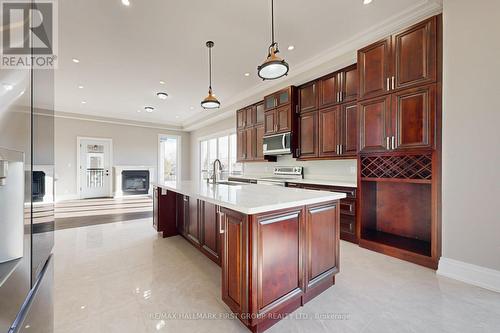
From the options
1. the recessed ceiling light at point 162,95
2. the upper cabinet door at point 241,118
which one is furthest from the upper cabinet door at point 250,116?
the recessed ceiling light at point 162,95

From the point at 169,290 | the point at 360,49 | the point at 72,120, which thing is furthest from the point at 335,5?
the point at 72,120

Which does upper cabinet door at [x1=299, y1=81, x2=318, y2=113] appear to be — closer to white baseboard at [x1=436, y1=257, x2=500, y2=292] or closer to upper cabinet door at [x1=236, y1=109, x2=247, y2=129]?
upper cabinet door at [x1=236, y1=109, x2=247, y2=129]

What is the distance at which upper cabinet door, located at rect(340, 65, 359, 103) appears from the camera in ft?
10.4

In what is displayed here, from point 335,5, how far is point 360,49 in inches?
28.4

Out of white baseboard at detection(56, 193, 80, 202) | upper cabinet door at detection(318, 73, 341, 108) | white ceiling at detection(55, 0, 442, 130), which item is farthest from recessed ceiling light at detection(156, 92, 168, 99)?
white baseboard at detection(56, 193, 80, 202)

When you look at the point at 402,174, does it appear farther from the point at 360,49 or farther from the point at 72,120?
the point at 72,120

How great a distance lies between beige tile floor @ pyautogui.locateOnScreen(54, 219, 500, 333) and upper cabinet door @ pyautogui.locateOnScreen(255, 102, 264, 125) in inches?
132

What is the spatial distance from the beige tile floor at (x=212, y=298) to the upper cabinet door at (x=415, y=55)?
214 centimetres

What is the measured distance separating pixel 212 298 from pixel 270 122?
11.7 ft

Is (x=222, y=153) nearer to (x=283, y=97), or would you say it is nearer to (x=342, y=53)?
(x=283, y=97)

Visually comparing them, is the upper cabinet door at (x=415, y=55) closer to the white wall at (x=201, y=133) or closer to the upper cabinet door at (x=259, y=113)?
the upper cabinet door at (x=259, y=113)

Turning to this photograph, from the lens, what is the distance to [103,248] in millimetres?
2855

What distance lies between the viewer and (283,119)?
421cm

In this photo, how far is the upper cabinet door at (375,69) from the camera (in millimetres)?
2594
